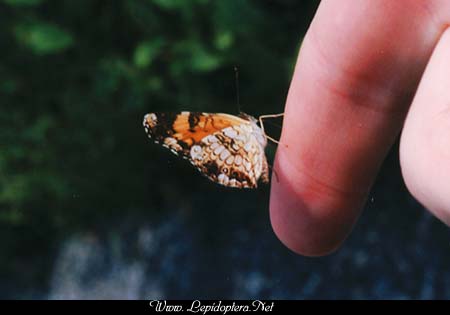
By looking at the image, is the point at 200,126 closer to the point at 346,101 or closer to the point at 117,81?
the point at 346,101

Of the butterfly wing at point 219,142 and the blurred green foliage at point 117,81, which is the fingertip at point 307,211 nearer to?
the butterfly wing at point 219,142

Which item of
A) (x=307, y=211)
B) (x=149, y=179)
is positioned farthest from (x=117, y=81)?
(x=307, y=211)

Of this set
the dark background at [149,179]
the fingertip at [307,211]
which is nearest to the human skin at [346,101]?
the fingertip at [307,211]

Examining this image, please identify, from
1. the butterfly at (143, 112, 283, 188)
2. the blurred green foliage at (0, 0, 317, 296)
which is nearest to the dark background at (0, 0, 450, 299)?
the blurred green foliage at (0, 0, 317, 296)

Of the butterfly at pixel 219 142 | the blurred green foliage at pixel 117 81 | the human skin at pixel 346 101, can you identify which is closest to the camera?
the human skin at pixel 346 101

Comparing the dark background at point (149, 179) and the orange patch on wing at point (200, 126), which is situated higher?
the orange patch on wing at point (200, 126)

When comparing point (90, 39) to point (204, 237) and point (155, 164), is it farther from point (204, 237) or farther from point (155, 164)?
point (204, 237)

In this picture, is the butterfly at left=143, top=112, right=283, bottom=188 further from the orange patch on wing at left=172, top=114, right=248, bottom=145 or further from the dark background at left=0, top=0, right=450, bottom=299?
the dark background at left=0, top=0, right=450, bottom=299
